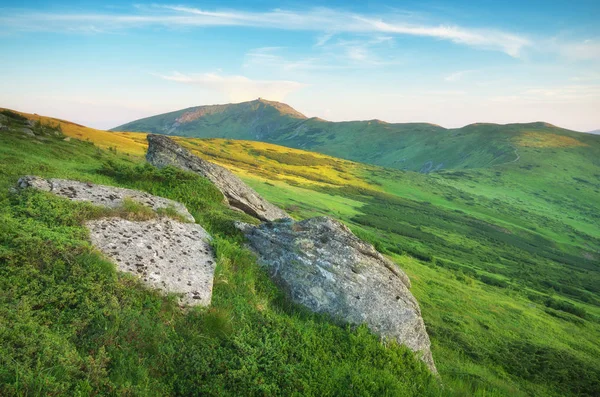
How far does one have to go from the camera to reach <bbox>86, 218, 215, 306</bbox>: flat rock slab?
38.5 feet

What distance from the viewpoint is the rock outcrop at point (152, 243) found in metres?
11.8

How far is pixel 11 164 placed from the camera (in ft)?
58.9

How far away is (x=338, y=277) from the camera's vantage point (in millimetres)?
15516

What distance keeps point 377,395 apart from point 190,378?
5.46 m

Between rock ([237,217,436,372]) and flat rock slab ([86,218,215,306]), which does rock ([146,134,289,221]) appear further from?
flat rock slab ([86,218,215,306])

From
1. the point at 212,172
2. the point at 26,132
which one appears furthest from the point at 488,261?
the point at 26,132

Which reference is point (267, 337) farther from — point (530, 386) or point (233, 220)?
point (530, 386)

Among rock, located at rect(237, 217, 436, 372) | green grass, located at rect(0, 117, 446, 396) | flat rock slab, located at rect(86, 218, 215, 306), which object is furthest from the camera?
rock, located at rect(237, 217, 436, 372)

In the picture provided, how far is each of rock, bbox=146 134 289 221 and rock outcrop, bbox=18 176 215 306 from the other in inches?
375

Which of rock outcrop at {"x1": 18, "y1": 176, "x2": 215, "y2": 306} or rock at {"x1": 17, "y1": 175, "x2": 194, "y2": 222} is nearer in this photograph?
rock outcrop at {"x1": 18, "y1": 176, "x2": 215, "y2": 306}

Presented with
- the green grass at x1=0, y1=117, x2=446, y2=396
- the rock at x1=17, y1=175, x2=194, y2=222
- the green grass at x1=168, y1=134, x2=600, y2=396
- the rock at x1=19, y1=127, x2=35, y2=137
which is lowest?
the green grass at x1=168, y1=134, x2=600, y2=396

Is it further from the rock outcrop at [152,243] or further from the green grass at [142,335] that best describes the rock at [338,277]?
the rock outcrop at [152,243]

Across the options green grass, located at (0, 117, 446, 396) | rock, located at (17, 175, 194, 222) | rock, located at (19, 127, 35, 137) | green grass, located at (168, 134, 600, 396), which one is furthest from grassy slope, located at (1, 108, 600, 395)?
rock, located at (19, 127, 35, 137)

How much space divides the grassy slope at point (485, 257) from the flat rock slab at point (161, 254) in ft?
33.5
